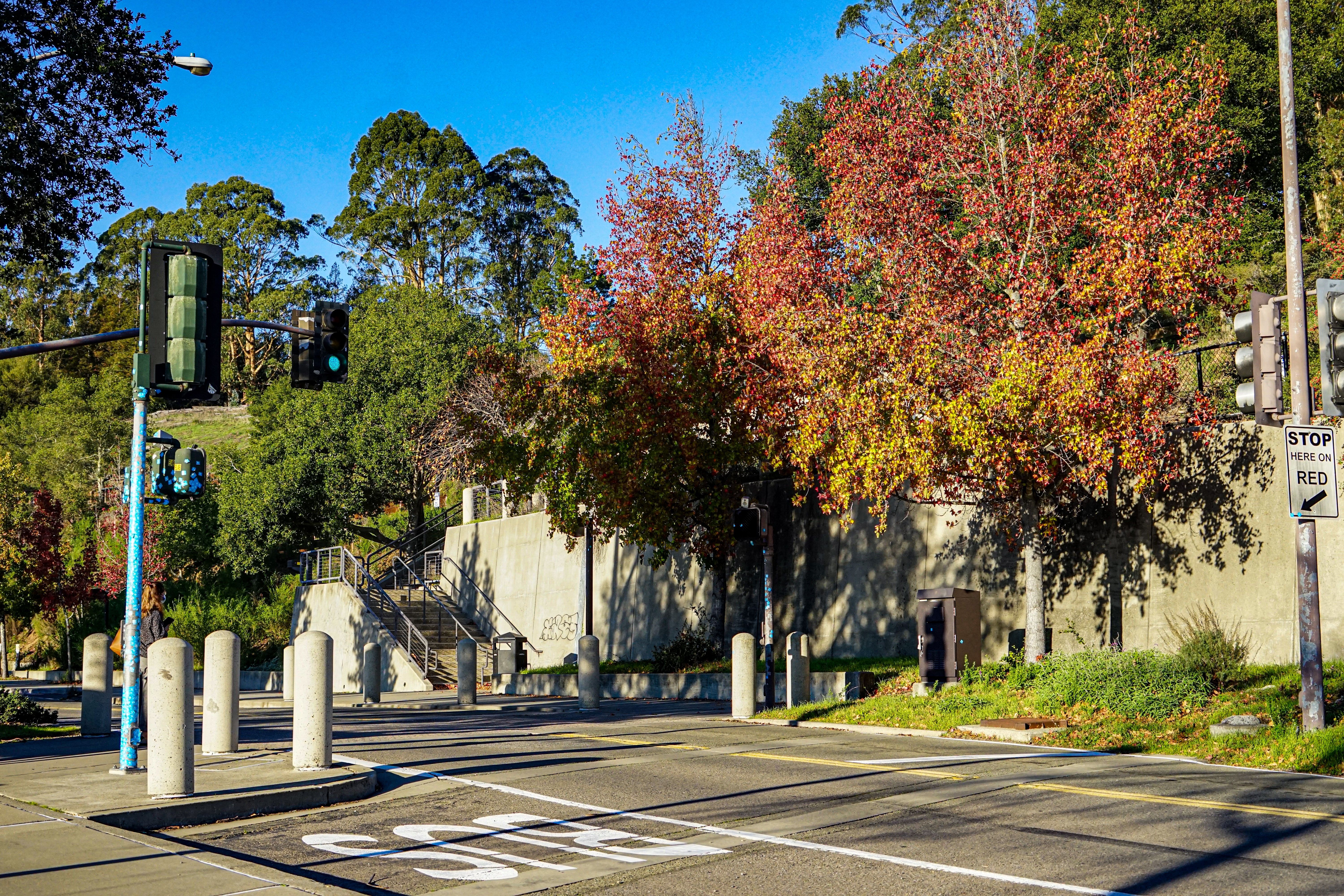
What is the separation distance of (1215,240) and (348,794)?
14791 mm

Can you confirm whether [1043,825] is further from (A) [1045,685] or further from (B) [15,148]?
(B) [15,148]

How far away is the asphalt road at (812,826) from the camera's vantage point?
24.2 ft

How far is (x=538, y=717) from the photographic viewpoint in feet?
70.1

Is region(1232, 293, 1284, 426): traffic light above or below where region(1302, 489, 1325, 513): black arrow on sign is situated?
above

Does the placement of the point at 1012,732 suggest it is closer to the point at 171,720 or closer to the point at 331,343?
the point at 331,343

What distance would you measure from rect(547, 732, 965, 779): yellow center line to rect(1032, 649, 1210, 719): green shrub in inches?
183

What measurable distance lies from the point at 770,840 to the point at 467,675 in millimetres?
18041

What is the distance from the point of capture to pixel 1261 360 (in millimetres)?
13336

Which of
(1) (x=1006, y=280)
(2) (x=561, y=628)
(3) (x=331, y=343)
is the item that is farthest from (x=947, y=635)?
(2) (x=561, y=628)

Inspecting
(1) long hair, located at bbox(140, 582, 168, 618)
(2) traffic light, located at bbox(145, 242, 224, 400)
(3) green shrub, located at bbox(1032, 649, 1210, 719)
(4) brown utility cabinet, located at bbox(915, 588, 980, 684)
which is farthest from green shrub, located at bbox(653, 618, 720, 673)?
(2) traffic light, located at bbox(145, 242, 224, 400)

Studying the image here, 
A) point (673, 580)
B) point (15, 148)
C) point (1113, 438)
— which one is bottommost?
point (673, 580)

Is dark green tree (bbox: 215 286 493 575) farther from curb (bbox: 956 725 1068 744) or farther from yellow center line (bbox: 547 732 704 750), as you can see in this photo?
curb (bbox: 956 725 1068 744)

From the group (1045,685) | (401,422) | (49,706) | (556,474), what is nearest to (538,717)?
(556,474)

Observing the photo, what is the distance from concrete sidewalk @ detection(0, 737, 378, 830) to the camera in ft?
31.6
